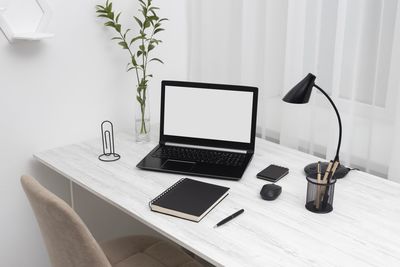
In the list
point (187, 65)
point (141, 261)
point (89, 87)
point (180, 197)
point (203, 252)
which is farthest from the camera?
point (187, 65)

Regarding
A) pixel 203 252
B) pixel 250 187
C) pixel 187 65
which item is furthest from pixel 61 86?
pixel 203 252

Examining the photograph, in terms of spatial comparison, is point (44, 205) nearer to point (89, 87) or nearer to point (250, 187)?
point (250, 187)

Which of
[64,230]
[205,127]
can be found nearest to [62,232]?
[64,230]

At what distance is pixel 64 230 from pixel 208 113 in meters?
0.83

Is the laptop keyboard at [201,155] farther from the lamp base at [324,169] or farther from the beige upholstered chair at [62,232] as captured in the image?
the beige upholstered chair at [62,232]

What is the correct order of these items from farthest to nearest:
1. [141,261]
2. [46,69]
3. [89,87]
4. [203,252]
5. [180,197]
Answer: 1. [89,87]
2. [46,69]
3. [141,261]
4. [180,197]
5. [203,252]

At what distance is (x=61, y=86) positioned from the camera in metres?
1.99

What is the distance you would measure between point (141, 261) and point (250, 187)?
46cm

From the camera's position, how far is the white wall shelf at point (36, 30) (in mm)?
1753

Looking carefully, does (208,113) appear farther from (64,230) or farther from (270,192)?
(64,230)

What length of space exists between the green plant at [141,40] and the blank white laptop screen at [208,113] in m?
0.12

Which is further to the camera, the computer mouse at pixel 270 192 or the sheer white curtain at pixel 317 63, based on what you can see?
the sheer white curtain at pixel 317 63

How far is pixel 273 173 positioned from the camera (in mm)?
1735

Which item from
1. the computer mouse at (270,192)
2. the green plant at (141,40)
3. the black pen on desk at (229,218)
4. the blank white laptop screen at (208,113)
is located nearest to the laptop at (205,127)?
the blank white laptop screen at (208,113)
